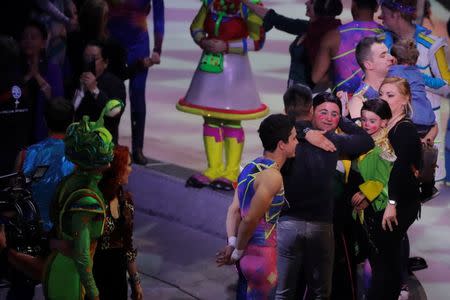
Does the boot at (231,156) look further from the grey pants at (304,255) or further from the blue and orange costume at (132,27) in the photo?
the grey pants at (304,255)

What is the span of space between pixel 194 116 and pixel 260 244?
203 inches

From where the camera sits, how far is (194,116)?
10.6 meters

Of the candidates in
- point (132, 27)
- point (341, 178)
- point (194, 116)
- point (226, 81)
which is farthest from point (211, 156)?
point (194, 116)

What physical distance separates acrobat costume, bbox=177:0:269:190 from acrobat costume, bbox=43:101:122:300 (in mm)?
2457

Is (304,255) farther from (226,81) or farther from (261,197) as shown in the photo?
→ (226,81)

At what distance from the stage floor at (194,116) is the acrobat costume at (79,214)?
2511mm

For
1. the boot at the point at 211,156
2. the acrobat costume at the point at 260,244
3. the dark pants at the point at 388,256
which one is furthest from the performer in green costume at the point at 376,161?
the boot at the point at 211,156

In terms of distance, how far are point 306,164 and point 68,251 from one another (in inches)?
53.6

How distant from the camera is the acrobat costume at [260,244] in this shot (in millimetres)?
5539

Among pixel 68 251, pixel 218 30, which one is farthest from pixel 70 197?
pixel 218 30

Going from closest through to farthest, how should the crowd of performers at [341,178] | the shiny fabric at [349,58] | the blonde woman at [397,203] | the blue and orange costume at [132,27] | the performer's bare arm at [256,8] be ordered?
1. the crowd of performers at [341,178]
2. the blonde woman at [397,203]
3. the shiny fabric at [349,58]
4. the performer's bare arm at [256,8]
5. the blue and orange costume at [132,27]

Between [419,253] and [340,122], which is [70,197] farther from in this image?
[419,253]

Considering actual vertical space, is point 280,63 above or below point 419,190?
below

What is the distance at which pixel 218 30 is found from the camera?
7719mm
